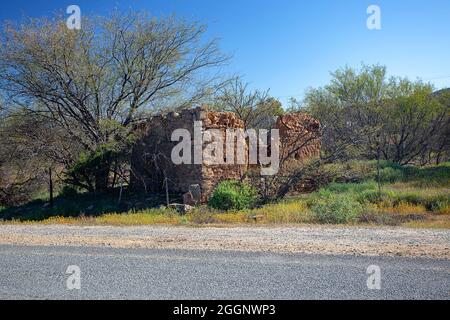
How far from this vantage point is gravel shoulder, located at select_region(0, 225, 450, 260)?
26.0 feet

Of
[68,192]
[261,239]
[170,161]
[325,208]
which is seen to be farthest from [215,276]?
[68,192]

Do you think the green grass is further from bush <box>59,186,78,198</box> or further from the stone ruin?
the stone ruin

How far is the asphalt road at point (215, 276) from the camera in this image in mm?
5148

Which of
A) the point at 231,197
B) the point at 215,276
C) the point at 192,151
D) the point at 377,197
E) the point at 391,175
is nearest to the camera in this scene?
the point at 215,276

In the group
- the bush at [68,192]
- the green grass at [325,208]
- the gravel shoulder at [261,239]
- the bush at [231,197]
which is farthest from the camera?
the bush at [68,192]

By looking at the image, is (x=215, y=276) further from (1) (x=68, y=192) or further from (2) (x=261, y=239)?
(1) (x=68, y=192)

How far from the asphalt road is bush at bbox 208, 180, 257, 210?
7430mm

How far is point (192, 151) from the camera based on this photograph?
1616cm

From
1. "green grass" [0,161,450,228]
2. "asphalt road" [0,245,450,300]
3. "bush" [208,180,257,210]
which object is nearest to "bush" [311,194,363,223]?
"green grass" [0,161,450,228]

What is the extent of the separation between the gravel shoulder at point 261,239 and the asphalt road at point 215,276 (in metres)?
0.69

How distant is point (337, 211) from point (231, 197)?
13.8 ft

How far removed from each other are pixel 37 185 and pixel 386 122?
2115cm

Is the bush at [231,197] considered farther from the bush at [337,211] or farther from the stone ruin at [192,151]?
the bush at [337,211]

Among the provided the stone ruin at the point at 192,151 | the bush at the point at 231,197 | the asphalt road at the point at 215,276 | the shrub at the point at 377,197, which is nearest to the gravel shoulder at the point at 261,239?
the asphalt road at the point at 215,276
